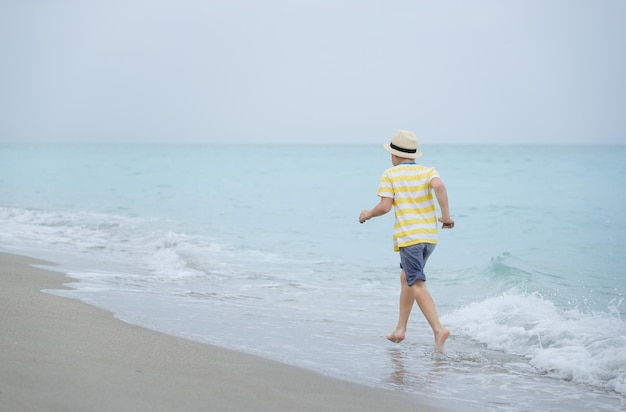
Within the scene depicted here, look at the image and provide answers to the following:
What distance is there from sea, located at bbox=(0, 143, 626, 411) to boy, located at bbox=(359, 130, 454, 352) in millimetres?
535

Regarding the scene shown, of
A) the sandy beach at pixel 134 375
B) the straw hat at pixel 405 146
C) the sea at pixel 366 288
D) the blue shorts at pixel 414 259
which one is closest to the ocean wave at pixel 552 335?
the sea at pixel 366 288

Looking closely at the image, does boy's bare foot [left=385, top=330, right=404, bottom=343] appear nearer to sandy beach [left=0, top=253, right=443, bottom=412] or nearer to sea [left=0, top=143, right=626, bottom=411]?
sea [left=0, top=143, right=626, bottom=411]

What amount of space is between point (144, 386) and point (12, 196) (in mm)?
22962

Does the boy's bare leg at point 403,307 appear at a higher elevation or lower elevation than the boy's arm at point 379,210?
lower

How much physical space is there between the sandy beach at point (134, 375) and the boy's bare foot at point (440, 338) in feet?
4.66

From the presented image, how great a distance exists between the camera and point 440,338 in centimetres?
622

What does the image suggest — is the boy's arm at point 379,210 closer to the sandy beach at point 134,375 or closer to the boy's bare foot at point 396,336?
the boy's bare foot at point 396,336

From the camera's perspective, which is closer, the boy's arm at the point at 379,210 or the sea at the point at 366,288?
the sea at the point at 366,288

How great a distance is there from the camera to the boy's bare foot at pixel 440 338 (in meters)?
6.21

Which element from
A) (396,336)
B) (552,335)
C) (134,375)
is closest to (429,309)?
(396,336)

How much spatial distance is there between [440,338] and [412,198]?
1.12 metres

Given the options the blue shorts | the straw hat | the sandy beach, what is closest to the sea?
the sandy beach

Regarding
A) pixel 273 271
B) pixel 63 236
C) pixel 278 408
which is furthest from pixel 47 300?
pixel 63 236

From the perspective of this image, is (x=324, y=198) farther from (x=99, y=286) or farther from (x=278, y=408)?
(x=278, y=408)
